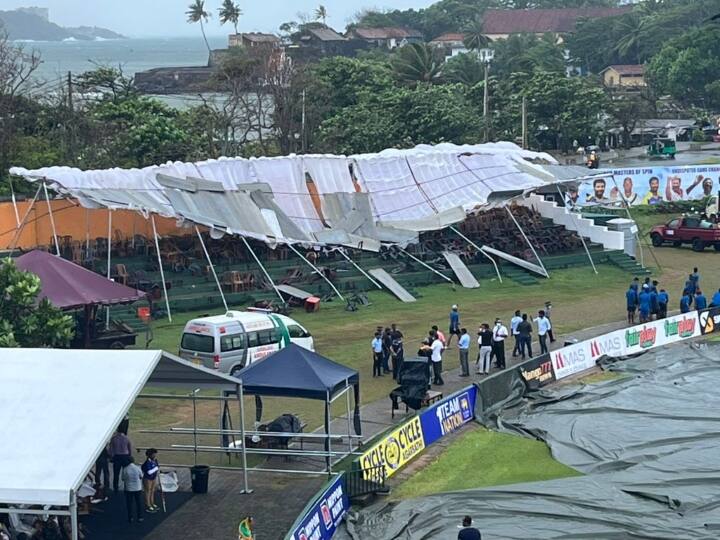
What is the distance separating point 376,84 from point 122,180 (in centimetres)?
4059

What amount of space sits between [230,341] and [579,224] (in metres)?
21.6

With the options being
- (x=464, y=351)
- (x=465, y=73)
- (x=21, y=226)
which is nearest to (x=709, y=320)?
(x=464, y=351)

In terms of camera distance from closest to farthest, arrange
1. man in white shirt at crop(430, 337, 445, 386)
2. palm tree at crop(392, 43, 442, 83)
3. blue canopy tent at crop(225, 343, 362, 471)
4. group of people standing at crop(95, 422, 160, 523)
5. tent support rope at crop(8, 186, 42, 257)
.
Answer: group of people standing at crop(95, 422, 160, 523) → blue canopy tent at crop(225, 343, 362, 471) → man in white shirt at crop(430, 337, 445, 386) → tent support rope at crop(8, 186, 42, 257) → palm tree at crop(392, 43, 442, 83)

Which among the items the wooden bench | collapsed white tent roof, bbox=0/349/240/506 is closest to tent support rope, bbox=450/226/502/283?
the wooden bench

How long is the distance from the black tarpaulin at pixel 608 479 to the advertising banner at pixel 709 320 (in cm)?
548

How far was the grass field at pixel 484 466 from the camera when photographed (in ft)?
69.3

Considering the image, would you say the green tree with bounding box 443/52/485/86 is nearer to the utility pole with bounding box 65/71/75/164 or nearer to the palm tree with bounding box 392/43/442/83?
the palm tree with bounding box 392/43/442/83

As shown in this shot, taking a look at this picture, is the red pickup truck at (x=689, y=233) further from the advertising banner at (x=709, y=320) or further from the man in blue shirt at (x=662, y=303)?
the man in blue shirt at (x=662, y=303)

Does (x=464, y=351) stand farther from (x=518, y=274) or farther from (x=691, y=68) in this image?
(x=691, y=68)

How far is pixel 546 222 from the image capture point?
46375 millimetres

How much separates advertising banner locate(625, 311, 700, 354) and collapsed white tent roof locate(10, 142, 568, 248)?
33.1 feet

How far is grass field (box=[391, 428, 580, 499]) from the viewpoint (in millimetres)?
21109

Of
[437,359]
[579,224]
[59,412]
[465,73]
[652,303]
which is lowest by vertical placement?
[652,303]

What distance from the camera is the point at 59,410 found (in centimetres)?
1656
